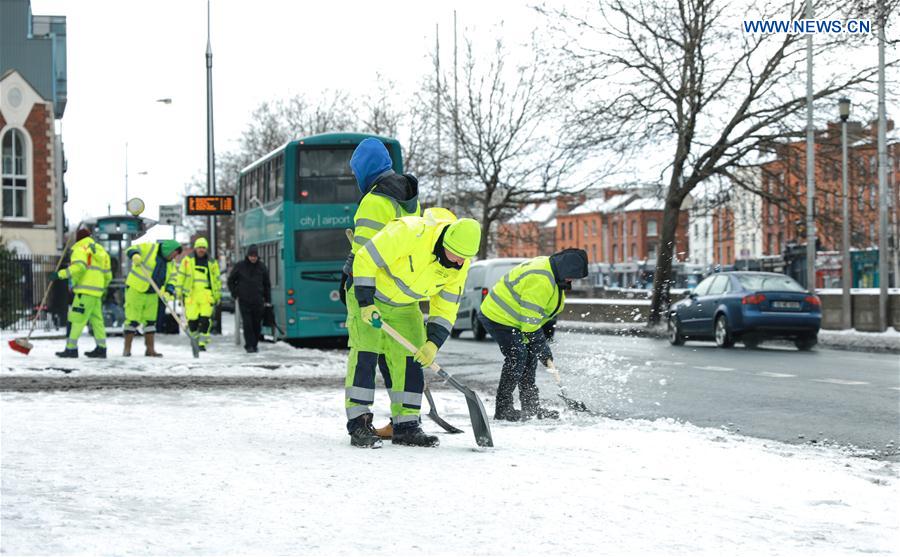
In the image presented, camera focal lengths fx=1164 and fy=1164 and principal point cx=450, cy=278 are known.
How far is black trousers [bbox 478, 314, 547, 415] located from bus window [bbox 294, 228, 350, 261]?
464 inches

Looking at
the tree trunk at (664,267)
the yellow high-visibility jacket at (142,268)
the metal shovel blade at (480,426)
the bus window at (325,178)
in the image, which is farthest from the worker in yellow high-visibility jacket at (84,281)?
the tree trunk at (664,267)

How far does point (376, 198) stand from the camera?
792 cm

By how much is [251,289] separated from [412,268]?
42.8 ft

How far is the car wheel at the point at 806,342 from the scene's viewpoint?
71.1 ft

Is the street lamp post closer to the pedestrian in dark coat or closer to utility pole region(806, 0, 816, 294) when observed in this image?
utility pole region(806, 0, 816, 294)

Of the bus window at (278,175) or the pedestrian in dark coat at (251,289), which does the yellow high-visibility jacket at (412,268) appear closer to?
the pedestrian in dark coat at (251,289)

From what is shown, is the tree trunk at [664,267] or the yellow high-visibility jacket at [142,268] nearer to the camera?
the yellow high-visibility jacket at [142,268]

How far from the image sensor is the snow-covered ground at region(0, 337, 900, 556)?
484 cm

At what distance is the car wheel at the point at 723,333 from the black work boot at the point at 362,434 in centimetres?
1489

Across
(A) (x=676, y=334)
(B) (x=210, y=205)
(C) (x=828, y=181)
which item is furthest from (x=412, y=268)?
(C) (x=828, y=181)

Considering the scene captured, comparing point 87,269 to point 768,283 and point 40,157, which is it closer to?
point 768,283

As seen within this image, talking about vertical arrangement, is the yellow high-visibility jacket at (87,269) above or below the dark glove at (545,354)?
above

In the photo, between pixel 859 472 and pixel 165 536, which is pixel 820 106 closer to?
pixel 859 472

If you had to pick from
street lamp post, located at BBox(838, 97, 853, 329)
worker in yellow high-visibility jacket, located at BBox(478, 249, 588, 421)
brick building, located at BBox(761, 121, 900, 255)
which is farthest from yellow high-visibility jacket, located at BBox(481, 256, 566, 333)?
brick building, located at BBox(761, 121, 900, 255)
